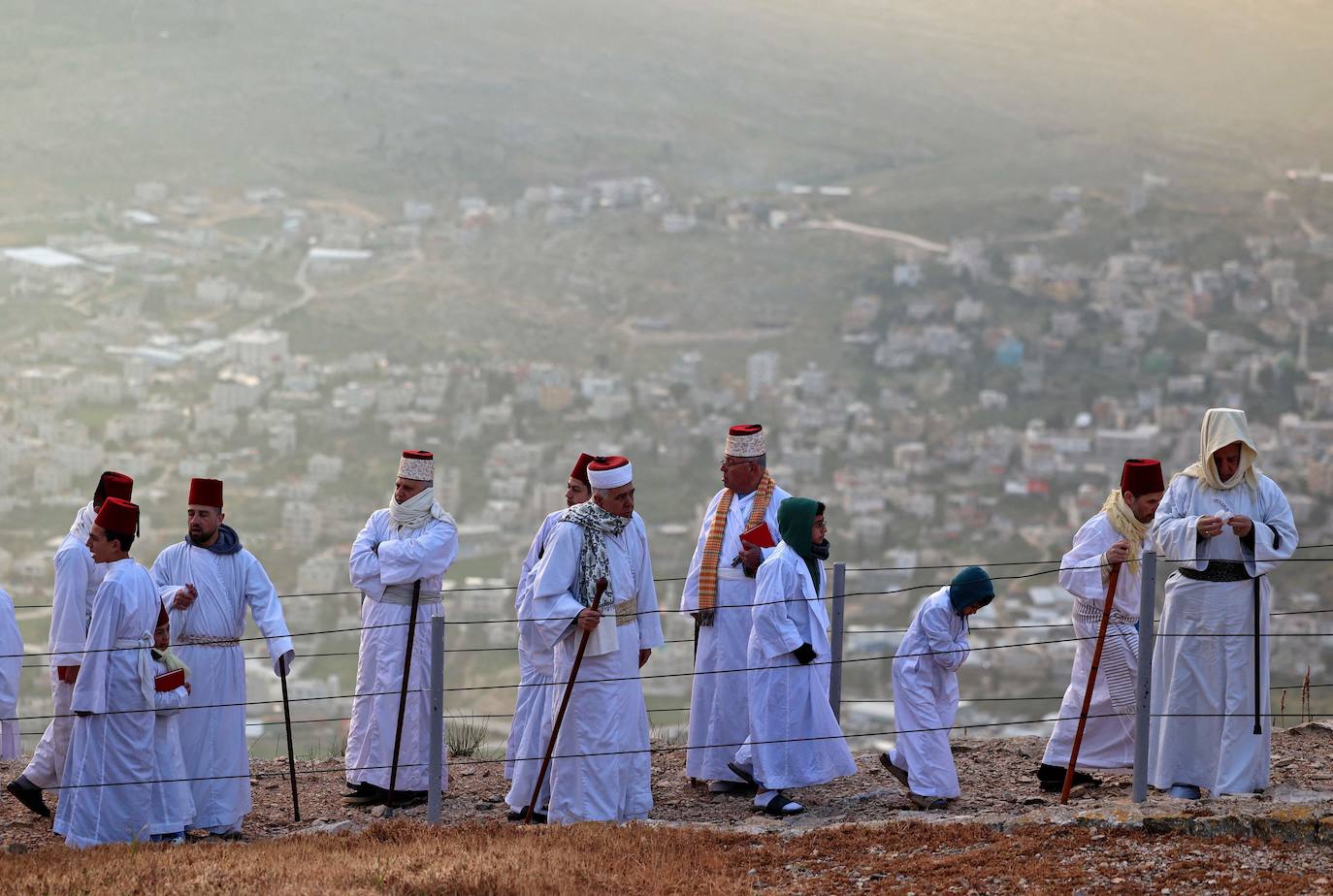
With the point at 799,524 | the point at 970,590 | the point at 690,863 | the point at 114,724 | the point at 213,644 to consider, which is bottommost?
the point at 690,863

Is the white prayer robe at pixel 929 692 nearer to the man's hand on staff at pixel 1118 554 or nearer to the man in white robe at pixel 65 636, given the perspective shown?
the man's hand on staff at pixel 1118 554

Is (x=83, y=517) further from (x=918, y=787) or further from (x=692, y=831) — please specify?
(x=918, y=787)

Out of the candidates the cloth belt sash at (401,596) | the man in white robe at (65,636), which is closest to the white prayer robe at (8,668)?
the man in white robe at (65,636)

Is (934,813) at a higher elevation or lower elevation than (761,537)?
lower

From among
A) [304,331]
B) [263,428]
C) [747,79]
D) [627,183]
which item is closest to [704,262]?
[627,183]

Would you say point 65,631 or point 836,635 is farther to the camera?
point 836,635

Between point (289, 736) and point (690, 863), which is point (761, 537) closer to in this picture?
point (690, 863)

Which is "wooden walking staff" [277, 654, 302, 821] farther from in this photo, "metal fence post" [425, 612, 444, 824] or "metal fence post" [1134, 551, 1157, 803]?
"metal fence post" [1134, 551, 1157, 803]

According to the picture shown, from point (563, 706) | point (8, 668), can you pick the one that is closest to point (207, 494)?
point (8, 668)
